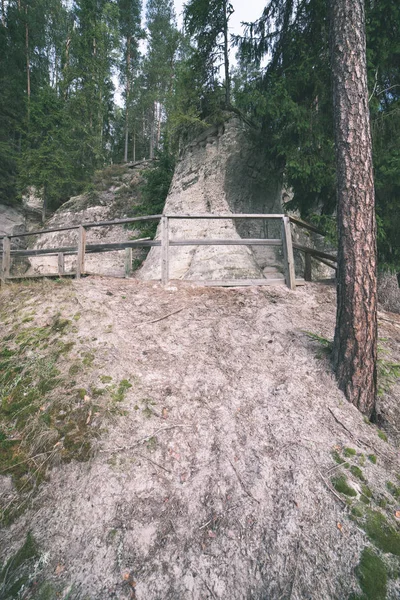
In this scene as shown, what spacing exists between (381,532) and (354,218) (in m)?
3.21

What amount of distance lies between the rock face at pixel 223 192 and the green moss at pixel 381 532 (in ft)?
23.0

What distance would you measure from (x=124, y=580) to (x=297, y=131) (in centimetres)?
850

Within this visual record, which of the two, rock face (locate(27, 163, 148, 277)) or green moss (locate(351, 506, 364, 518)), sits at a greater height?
rock face (locate(27, 163, 148, 277))

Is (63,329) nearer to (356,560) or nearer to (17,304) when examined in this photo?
(17,304)

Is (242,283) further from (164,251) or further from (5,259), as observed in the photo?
(5,259)

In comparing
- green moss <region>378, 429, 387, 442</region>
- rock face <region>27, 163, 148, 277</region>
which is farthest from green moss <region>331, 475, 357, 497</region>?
rock face <region>27, 163, 148, 277</region>

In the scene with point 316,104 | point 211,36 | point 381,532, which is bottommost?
point 381,532

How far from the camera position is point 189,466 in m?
2.82

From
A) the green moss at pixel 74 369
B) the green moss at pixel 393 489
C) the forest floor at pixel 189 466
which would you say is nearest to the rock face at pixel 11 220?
the forest floor at pixel 189 466

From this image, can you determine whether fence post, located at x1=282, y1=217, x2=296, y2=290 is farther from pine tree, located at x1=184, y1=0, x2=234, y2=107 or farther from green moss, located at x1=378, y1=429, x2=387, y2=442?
pine tree, located at x1=184, y1=0, x2=234, y2=107

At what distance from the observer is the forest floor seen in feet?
7.08

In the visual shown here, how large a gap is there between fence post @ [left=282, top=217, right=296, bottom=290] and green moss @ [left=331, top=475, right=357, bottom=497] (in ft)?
12.9

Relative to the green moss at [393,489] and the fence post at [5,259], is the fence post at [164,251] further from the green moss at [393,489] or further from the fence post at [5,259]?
the green moss at [393,489]

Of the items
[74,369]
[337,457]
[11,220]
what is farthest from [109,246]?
[11,220]
